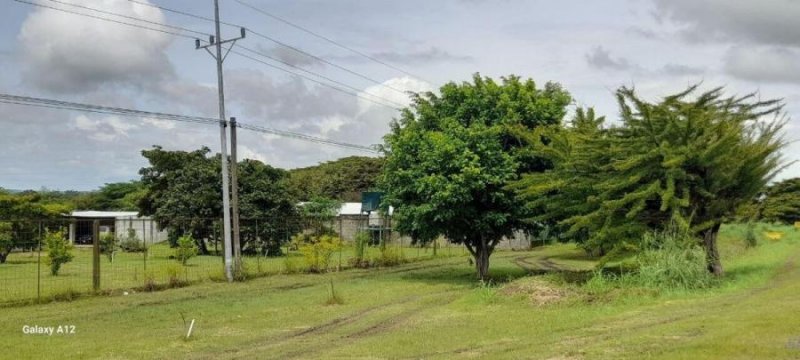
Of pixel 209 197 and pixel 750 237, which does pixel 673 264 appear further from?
pixel 209 197

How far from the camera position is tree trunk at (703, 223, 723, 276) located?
62.7ft

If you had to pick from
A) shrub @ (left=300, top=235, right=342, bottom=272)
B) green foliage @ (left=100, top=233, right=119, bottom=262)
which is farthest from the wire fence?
shrub @ (left=300, top=235, right=342, bottom=272)

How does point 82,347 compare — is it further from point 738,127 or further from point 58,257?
point 738,127

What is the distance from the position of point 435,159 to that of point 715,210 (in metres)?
7.58

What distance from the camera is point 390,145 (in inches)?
950

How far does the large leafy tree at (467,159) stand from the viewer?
71.4 ft

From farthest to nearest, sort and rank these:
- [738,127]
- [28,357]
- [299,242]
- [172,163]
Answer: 1. [172,163]
2. [299,242]
3. [738,127]
4. [28,357]

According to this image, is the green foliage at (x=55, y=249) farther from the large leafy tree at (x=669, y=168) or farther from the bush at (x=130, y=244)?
the large leafy tree at (x=669, y=168)

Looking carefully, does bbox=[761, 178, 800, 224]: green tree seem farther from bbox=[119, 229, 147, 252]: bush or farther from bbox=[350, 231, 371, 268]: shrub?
bbox=[119, 229, 147, 252]: bush

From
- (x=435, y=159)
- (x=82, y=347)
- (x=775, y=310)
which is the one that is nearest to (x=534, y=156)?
(x=435, y=159)

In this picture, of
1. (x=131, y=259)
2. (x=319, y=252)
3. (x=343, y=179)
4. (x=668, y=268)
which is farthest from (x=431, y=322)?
(x=343, y=179)

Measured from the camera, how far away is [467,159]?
71.4ft

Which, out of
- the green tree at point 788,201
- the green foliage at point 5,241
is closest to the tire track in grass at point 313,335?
the green foliage at point 5,241

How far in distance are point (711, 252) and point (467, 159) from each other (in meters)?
6.89
